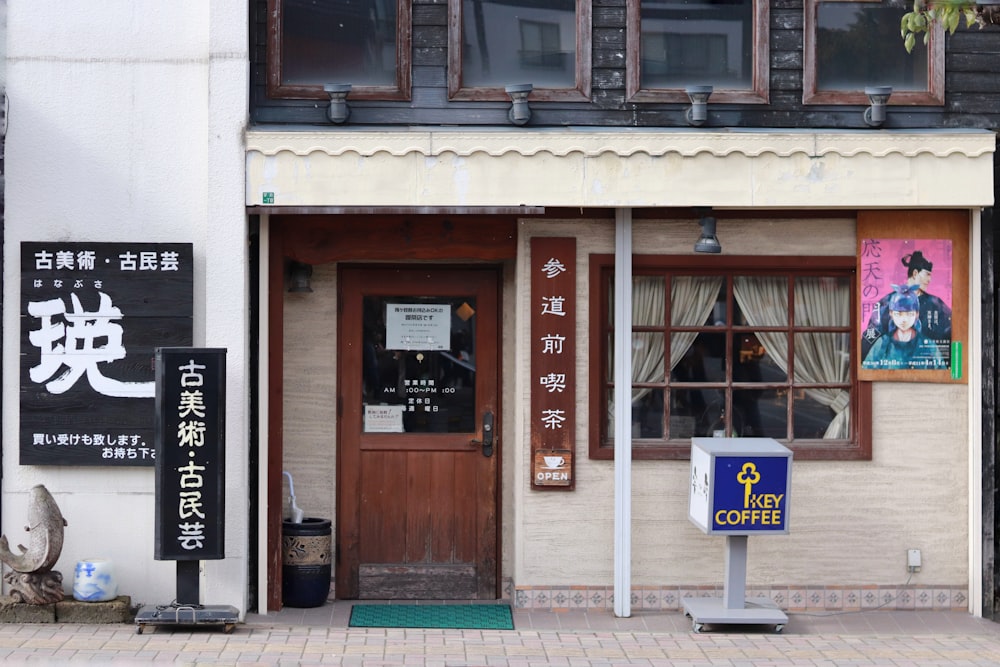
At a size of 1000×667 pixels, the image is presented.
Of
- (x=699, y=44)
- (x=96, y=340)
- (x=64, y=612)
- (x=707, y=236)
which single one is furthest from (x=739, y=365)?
(x=64, y=612)

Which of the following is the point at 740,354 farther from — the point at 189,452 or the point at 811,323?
the point at 189,452

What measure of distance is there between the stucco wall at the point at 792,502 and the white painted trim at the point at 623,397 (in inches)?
3.5

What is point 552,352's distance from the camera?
10.5m

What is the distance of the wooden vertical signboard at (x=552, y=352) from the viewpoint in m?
10.4

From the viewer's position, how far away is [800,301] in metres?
10.8

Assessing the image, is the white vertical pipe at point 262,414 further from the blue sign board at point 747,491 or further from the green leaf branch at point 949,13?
the green leaf branch at point 949,13

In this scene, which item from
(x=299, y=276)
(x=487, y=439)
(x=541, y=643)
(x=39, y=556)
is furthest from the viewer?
(x=487, y=439)

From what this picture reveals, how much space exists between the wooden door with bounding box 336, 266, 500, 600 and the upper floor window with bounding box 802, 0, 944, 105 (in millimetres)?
2987

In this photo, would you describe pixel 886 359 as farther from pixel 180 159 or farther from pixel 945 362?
pixel 180 159

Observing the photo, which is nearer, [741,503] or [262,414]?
[741,503]

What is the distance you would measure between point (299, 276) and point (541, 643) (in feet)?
10.9

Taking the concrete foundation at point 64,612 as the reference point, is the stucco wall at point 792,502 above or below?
above

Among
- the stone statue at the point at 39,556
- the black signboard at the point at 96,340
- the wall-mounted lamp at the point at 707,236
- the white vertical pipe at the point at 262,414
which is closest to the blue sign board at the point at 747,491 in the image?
the wall-mounted lamp at the point at 707,236

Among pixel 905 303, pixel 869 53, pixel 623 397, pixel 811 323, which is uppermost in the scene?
pixel 869 53
